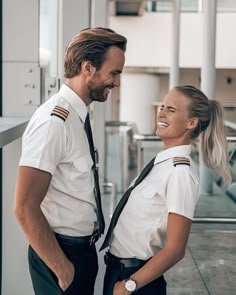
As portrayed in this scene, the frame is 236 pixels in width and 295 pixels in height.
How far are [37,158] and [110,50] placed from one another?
1.43ft

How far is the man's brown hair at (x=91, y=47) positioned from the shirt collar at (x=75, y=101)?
78 mm

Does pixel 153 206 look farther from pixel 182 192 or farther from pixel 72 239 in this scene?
pixel 72 239

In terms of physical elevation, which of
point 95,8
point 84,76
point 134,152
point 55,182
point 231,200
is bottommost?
point 231,200

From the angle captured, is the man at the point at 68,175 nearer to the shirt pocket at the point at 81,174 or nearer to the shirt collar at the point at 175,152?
the shirt pocket at the point at 81,174

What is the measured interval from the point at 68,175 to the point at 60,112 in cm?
21

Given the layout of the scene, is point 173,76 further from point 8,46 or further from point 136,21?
point 8,46

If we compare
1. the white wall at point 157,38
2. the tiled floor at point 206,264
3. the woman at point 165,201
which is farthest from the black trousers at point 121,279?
the white wall at point 157,38

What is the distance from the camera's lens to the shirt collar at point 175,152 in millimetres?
2016

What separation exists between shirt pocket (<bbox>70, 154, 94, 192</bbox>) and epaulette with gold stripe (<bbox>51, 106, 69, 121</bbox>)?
145 mm

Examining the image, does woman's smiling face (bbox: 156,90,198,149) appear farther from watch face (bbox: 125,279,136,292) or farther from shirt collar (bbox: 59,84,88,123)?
watch face (bbox: 125,279,136,292)

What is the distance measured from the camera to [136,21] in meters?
18.1

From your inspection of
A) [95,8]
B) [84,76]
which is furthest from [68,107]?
[95,8]

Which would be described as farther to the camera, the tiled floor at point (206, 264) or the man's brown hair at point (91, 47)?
the tiled floor at point (206, 264)

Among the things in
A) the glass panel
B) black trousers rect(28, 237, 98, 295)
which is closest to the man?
black trousers rect(28, 237, 98, 295)
